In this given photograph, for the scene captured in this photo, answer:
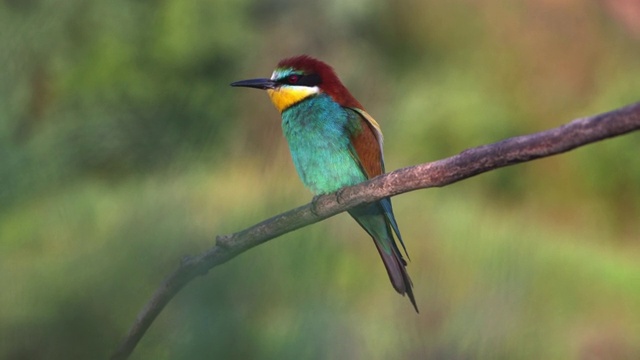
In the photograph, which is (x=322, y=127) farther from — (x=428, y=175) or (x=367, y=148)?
(x=428, y=175)

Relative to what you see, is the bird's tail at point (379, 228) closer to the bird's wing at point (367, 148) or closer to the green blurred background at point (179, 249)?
the bird's wing at point (367, 148)

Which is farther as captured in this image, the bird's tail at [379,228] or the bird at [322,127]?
the bird at [322,127]

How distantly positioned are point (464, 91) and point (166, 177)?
117 inches

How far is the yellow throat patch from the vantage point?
1575mm

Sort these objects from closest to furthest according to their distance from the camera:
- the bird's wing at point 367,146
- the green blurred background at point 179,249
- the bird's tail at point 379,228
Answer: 1. the green blurred background at point 179,249
2. the bird's tail at point 379,228
3. the bird's wing at point 367,146

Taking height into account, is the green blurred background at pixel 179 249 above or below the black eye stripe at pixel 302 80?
above

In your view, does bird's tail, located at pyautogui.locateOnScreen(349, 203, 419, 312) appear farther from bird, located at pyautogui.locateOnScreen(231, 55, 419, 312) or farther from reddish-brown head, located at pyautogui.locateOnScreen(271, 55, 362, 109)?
reddish-brown head, located at pyautogui.locateOnScreen(271, 55, 362, 109)

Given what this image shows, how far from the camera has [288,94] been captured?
5.18 ft

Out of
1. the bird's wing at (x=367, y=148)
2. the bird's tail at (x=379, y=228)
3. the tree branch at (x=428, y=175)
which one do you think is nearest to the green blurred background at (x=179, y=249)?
the tree branch at (x=428, y=175)

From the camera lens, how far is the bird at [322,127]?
4.94ft

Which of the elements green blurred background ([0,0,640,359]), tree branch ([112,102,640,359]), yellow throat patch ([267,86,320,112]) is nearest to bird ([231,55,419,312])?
yellow throat patch ([267,86,320,112])

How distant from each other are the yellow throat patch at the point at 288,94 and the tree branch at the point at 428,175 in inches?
38.0

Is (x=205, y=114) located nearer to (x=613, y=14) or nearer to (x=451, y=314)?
(x=451, y=314)

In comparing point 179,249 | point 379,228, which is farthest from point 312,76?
point 179,249
